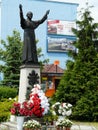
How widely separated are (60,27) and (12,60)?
19049 mm

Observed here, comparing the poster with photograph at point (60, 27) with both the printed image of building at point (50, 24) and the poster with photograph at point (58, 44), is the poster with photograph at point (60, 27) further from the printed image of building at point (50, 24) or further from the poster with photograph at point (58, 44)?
the poster with photograph at point (58, 44)

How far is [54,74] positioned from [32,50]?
25.2 metres

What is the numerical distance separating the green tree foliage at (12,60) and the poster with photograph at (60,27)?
16369mm

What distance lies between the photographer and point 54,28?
167 ft

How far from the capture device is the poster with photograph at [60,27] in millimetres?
50688

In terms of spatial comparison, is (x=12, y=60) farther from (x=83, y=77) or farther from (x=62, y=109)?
(x=62, y=109)

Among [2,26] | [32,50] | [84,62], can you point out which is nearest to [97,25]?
[84,62]

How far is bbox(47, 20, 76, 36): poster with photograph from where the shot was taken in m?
50.7

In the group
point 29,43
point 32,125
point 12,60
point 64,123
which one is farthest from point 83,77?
point 12,60

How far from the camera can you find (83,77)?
19.3m

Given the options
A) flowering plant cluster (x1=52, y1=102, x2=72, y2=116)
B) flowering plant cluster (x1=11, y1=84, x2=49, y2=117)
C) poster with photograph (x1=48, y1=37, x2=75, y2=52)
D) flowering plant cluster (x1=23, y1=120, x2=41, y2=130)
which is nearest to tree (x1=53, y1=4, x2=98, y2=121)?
flowering plant cluster (x1=52, y1=102, x2=72, y2=116)

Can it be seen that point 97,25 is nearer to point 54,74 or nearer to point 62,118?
point 62,118

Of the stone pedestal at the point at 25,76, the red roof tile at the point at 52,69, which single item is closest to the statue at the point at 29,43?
the stone pedestal at the point at 25,76

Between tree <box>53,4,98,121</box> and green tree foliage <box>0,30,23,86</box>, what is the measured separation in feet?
45.3
